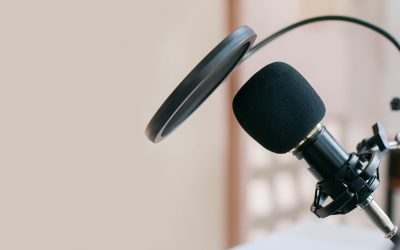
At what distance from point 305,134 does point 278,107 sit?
0.05 m

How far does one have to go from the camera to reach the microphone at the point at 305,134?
25.0 inches

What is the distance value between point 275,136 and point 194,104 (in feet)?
0.35

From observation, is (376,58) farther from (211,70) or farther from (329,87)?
(211,70)

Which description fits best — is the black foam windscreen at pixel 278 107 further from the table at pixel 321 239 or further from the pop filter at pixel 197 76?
the table at pixel 321 239

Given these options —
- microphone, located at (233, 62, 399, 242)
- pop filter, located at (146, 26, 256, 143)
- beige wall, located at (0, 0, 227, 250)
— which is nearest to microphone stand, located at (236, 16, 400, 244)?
microphone, located at (233, 62, 399, 242)

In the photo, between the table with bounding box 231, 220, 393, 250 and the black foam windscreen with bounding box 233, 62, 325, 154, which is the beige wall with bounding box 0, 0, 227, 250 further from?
the black foam windscreen with bounding box 233, 62, 325, 154

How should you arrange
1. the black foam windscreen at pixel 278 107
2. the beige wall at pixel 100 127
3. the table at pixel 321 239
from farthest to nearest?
1. the table at pixel 321 239
2. the beige wall at pixel 100 127
3. the black foam windscreen at pixel 278 107

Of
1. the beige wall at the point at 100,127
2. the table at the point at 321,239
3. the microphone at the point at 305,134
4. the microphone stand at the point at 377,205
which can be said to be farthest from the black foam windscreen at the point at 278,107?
the table at the point at 321,239

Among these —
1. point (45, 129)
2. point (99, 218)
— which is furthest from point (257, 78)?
point (99, 218)

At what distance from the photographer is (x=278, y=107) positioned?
63cm

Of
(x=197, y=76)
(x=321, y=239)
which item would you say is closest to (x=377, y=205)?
(x=197, y=76)

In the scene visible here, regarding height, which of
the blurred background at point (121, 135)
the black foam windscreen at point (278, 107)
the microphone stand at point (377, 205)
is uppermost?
the blurred background at point (121, 135)

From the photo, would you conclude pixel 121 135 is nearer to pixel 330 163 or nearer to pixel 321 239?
pixel 321 239

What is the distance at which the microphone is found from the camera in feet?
2.09
